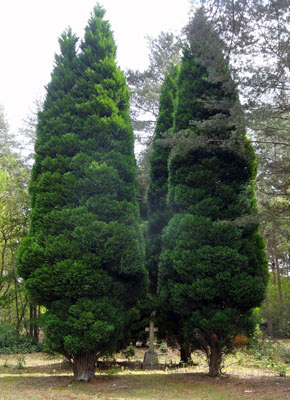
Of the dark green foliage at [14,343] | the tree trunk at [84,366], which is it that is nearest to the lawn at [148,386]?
the tree trunk at [84,366]

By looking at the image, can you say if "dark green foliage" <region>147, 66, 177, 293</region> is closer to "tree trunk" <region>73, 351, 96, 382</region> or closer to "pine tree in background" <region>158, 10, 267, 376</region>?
"pine tree in background" <region>158, 10, 267, 376</region>

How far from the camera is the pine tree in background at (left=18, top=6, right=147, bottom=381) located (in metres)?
6.61

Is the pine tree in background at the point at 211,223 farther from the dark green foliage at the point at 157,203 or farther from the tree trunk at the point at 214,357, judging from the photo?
the dark green foliage at the point at 157,203

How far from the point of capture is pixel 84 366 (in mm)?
6820

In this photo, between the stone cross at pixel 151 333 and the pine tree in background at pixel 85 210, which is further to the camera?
the stone cross at pixel 151 333

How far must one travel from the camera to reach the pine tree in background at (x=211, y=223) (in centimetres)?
664

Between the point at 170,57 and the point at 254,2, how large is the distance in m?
12.5

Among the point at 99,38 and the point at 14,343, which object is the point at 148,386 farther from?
the point at 14,343

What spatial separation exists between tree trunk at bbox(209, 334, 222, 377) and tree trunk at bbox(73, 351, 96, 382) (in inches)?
90.6

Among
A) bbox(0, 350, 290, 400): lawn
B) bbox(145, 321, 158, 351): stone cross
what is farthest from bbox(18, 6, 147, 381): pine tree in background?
bbox(145, 321, 158, 351): stone cross

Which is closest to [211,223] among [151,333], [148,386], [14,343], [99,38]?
[148,386]

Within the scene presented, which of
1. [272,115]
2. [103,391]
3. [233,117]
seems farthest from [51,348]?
[272,115]

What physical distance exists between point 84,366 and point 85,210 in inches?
118

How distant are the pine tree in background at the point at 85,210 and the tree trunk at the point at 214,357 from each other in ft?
5.79
